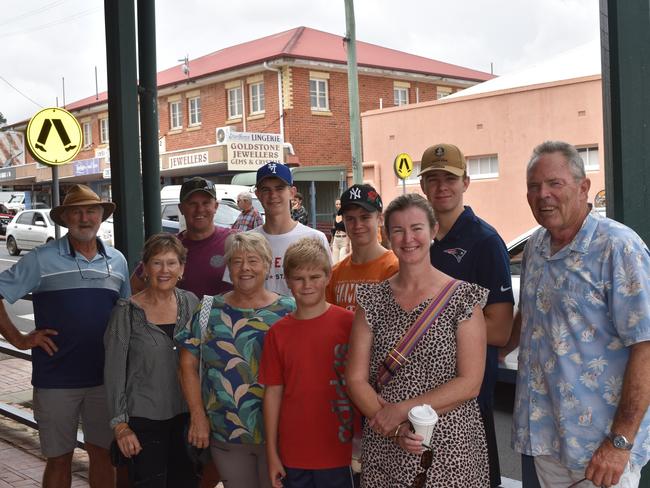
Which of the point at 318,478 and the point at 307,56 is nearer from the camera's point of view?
the point at 318,478

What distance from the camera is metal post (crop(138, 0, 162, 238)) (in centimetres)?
480

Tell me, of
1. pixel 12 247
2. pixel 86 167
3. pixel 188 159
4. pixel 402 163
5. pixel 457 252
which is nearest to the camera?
pixel 457 252

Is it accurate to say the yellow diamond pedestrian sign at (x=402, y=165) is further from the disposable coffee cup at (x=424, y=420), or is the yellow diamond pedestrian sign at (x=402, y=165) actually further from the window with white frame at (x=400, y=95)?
the disposable coffee cup at (x=424, y=420)

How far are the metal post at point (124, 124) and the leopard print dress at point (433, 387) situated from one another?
230cm

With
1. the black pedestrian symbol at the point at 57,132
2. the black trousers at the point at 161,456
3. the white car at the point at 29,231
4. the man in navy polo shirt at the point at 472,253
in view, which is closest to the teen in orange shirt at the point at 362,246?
the man in navy polo shirt at the point at 472,253

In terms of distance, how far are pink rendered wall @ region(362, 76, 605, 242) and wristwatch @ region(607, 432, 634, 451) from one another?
1671cm

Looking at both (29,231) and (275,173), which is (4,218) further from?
(275,173)

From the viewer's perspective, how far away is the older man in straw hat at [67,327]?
3939 mm

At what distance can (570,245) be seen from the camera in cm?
245

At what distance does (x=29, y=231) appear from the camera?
81.7ft

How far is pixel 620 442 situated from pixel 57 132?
7061mm

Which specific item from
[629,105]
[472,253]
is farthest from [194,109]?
[629,105]

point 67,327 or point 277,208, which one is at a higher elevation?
point 277,208

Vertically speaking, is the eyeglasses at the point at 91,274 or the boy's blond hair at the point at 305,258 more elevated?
the boy's blond hair at the point at 305,258
